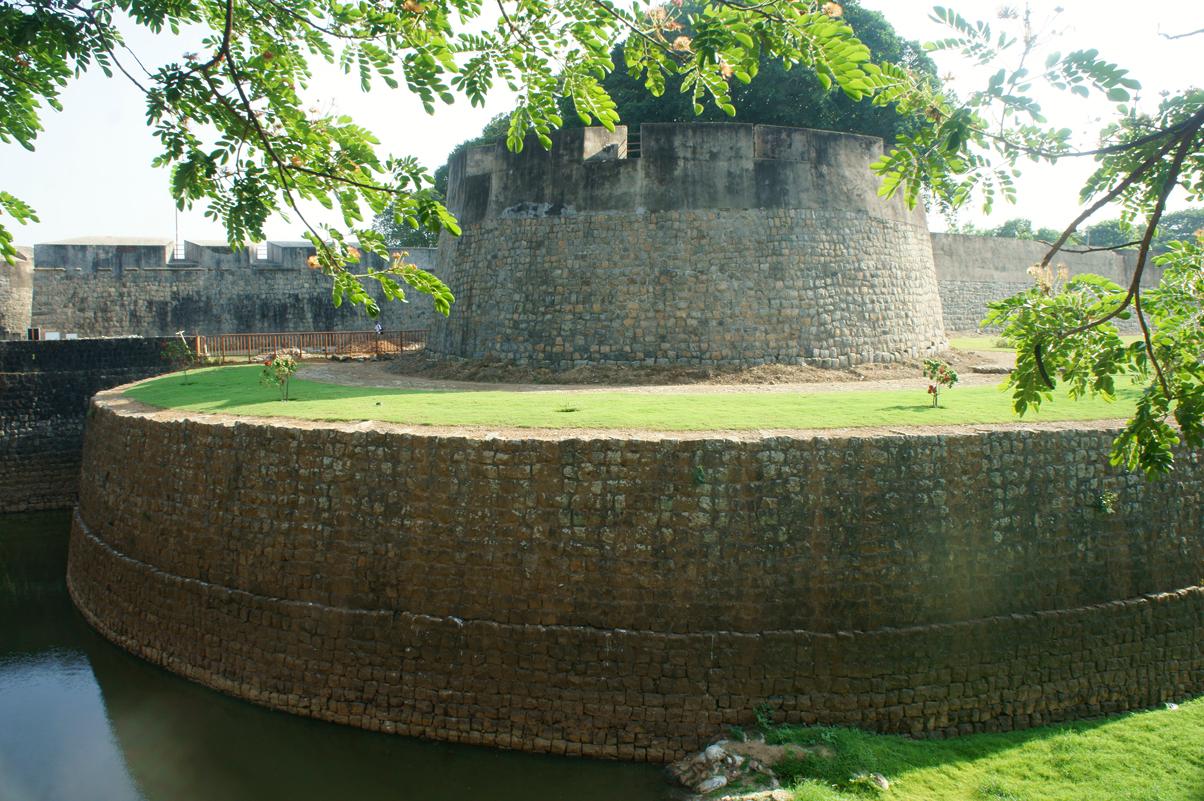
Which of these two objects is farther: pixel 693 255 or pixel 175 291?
pixel 175 291

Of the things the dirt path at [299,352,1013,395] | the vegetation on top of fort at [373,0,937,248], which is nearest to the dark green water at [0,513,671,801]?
→ the dirt path at [299,352,1013,395]

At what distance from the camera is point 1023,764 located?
260 inches

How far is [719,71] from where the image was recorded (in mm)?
4004

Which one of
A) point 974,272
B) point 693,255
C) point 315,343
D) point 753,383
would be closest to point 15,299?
point 315,343

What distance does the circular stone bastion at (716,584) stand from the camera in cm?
719

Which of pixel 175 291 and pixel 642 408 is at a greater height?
pixel 175 291

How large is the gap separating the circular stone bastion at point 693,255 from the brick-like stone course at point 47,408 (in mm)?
8117

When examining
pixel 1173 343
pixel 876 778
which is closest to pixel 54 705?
pixel 876 778

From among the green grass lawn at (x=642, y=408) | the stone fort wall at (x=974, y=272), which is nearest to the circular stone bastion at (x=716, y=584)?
the green grass lawn at (x=642, y=408)

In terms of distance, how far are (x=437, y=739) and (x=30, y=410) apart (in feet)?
42.6

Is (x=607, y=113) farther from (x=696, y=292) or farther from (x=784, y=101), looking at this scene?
(x=784, y=101)

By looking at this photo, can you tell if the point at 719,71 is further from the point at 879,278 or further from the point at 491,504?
the point at 879,278

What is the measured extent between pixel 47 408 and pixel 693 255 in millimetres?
12220

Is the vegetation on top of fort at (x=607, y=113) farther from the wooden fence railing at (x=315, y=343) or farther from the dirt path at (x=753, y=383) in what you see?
the wooden fence railing at (x=315, y=343)
